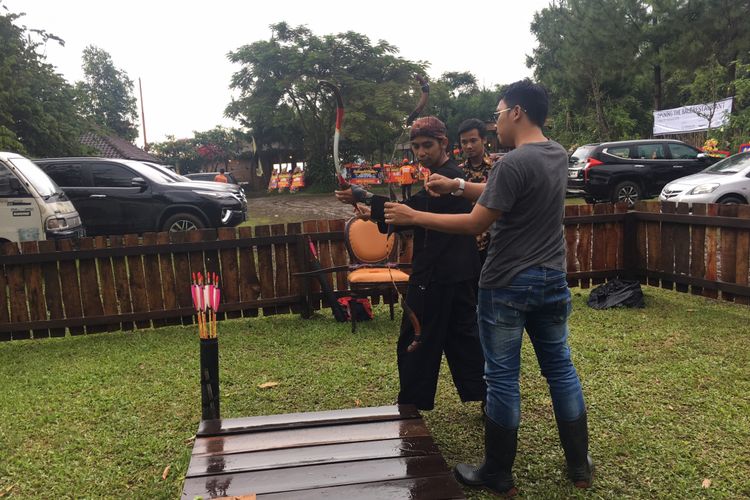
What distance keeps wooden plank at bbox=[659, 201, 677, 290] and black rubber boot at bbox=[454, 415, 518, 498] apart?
470 cm

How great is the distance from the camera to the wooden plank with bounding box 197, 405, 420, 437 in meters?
2.52

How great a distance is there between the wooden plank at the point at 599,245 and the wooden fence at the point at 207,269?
0.54m

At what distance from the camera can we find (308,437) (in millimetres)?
2412

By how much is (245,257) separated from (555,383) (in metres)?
4.15

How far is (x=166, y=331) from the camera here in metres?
5.83

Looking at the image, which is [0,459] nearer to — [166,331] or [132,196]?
[166,331]

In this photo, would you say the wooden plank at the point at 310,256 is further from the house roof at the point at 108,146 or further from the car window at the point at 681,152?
the house roof at the point at 108,146

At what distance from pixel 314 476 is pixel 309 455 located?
0.17 m

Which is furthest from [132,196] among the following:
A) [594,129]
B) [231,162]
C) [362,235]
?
[231,162]

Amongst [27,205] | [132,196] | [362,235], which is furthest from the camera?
[132,196]

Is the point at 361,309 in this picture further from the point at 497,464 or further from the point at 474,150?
the point at 497,464

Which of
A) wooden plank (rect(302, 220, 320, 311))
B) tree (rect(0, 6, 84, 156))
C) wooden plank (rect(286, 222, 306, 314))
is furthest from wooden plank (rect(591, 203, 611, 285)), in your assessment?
tree (rect(0, 6, 84, 156))

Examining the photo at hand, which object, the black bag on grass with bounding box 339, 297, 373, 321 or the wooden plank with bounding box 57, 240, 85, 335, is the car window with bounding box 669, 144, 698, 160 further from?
the wooden plank with bounding box 57, 240, 85, 335

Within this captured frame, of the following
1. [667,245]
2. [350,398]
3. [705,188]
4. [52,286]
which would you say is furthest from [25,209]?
[705,188]
